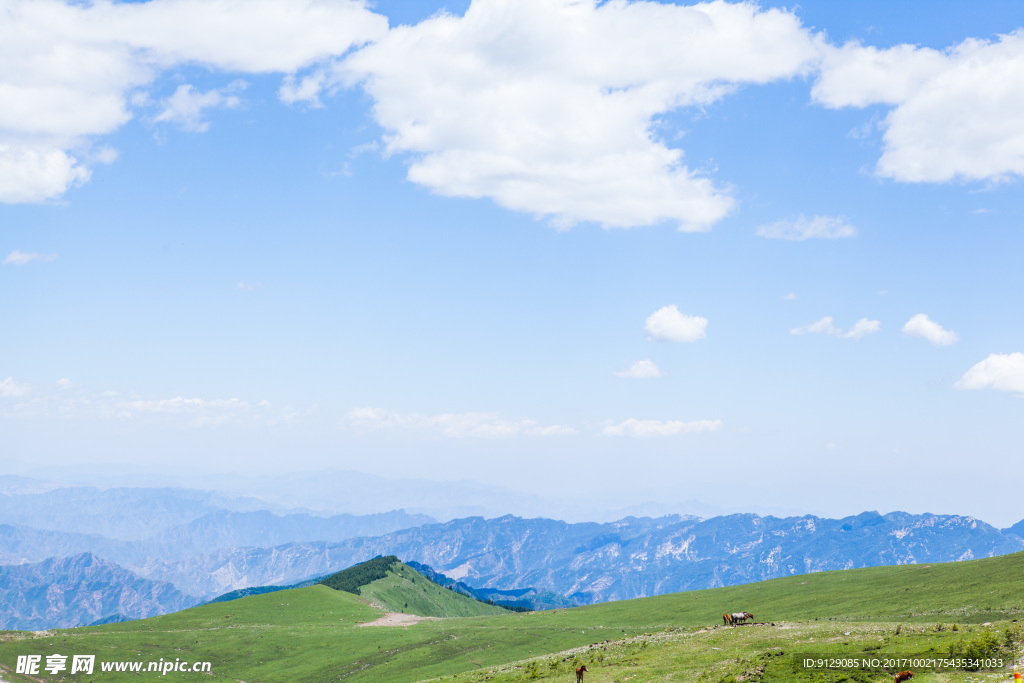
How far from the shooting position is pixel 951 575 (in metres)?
110

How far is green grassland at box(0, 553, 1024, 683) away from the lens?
51.0m

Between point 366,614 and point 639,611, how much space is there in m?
70.6

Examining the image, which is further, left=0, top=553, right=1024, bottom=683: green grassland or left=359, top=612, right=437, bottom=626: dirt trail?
left=359, top=612, right=437, bottom=626: dirt trail

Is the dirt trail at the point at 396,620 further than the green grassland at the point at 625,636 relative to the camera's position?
Yes

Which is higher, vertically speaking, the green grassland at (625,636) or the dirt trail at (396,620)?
the green grassland at (625,636)

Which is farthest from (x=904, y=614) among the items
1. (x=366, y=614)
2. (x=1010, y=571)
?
(x=366, y=614)

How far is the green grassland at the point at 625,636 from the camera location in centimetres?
5100

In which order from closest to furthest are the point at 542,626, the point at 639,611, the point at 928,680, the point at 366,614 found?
the point at 928,680 < the point at 542,626 < the point at 639,611 < the point at 366,614

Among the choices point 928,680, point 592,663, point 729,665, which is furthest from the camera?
point 592,663

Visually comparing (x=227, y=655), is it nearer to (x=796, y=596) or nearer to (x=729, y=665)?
(x=729, y=665)

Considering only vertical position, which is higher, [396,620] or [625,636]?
[625,636]

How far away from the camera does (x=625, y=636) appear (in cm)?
8881

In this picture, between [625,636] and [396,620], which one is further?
[396,620]

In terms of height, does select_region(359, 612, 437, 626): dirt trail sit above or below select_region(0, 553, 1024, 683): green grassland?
below
